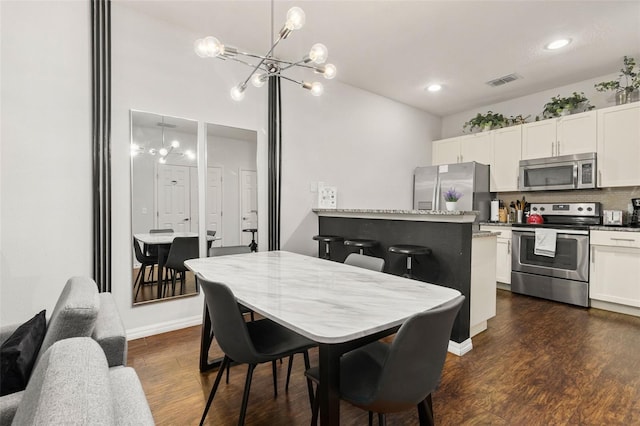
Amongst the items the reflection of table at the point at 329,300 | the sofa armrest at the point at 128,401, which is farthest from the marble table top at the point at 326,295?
the sofa armrest at the point at 128,401

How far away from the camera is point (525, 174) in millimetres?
4336

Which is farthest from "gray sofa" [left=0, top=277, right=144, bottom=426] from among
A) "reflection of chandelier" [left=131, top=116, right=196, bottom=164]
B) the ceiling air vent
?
the ceiling air vent

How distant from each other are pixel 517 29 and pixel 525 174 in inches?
82.5

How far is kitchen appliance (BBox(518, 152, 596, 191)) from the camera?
379 cm

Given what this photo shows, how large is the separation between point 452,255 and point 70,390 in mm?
2534

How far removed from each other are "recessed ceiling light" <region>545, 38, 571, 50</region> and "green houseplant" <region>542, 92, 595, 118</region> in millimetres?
1059

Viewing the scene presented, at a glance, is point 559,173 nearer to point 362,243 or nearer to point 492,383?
point 362,243

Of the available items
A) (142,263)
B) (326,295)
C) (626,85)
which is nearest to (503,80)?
(626,85)

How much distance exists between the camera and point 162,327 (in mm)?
2861

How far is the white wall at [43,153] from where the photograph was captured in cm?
220

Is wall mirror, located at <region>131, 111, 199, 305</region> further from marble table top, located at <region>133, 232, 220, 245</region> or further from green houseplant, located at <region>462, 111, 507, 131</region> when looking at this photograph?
green houseplant, located at <region>462, 111, 507, 131</region>

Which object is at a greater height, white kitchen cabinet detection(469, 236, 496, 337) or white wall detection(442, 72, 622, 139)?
white wall detection(442, 72, 622, 139)

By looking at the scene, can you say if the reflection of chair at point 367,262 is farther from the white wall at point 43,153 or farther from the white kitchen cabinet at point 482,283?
the white wall at point 43,153

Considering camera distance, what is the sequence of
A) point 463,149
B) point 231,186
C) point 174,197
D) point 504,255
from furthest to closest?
point 463,149, point 504,255, point 231,186, point 174,197
